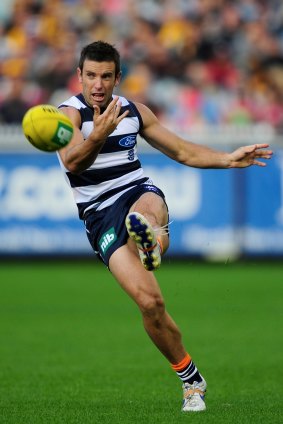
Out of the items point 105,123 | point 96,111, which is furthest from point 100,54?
point 105,123

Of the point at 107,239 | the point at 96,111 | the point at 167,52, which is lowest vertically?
the point at 107,239

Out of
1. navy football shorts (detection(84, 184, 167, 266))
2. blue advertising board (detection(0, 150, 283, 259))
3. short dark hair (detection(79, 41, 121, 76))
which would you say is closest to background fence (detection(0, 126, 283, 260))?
blue advertising board (detection(0, 150, 283, 259))

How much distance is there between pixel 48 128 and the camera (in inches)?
241

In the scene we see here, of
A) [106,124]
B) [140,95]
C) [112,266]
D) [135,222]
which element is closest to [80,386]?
[112,266]

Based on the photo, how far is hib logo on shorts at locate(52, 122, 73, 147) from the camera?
613 cm

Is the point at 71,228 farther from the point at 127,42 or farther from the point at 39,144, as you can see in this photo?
the point at 39,144

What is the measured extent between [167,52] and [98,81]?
48.3 ft

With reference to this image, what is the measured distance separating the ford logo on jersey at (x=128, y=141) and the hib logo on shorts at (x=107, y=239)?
676mm

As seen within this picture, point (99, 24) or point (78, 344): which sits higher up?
point (99, 24)

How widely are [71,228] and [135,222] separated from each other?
11803 millimetres

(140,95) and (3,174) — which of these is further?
(140,95)

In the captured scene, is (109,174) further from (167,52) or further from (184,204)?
(167,52)

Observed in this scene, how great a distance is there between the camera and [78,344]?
10.5 m

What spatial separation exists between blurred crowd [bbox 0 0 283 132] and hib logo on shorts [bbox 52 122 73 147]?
552 inches
